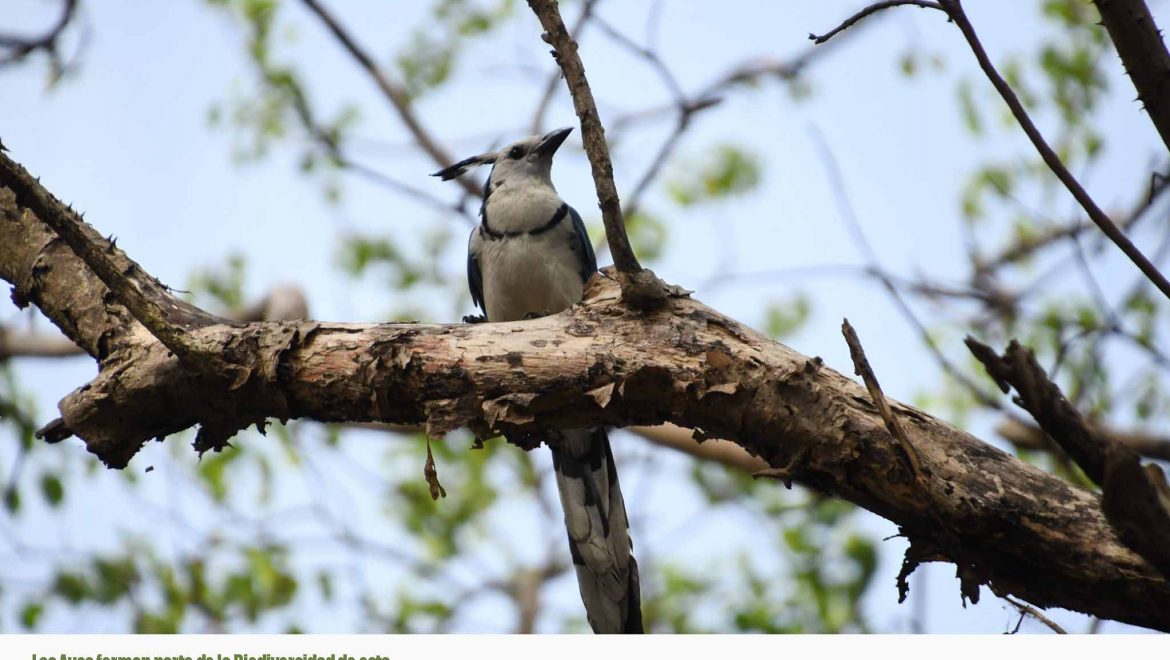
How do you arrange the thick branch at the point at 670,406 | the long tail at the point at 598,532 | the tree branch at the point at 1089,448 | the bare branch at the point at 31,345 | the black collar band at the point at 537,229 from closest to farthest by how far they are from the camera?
the tree branch at the point at 1089,448
the thick branch at the point at 670,406
the long tail at the point at 598,532
the black collar band at the point at 537,229
the bare branch at the point at 31,345

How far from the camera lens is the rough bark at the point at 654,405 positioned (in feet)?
8.30

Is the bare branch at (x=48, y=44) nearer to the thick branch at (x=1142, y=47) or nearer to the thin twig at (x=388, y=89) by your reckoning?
the thin twig at (x=388, y=89)

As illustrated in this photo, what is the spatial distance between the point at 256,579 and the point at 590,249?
11.5 ft

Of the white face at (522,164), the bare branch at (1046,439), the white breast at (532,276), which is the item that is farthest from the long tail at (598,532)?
the bare branch at (1046,439)

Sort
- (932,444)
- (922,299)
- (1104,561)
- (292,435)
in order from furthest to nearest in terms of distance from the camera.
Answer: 1. (292,435)
2. (922,299)
3. (932,444)
4. (1104,561)

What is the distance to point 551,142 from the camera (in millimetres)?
5168

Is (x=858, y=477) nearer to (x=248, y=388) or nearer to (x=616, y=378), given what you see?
(x=616, y=378)

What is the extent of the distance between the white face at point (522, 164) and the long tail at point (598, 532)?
5.29 feet

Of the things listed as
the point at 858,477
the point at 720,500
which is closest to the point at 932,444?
the point at 858,477

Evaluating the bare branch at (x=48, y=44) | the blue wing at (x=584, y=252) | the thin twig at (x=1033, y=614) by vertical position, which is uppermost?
the bare branch at (x=48, y=44)

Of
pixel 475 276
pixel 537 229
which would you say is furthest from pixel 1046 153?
pixel 475 276

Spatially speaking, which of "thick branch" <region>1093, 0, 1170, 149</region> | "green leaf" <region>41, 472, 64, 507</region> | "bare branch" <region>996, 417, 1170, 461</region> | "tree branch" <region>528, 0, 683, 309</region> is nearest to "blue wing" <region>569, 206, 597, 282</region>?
"tree branch" <region>528, 0, 683, 309</region>

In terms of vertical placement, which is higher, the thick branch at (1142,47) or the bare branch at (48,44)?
the bare branch at (48,44)

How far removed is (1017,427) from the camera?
518 cm
